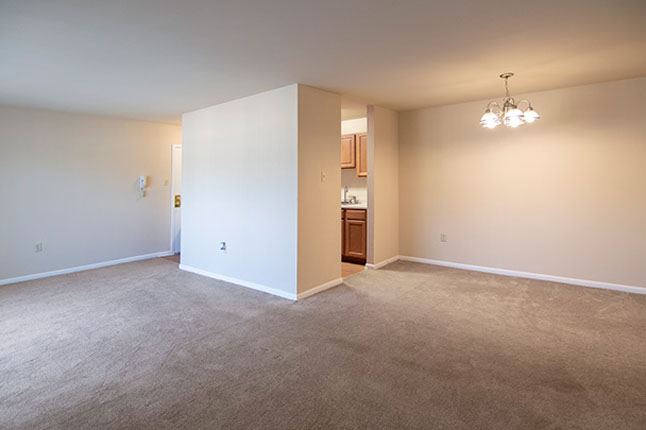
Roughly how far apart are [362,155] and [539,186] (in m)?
2.69

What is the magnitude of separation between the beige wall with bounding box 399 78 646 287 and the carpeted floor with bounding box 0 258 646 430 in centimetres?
60

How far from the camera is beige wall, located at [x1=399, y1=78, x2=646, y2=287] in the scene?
4.04 m

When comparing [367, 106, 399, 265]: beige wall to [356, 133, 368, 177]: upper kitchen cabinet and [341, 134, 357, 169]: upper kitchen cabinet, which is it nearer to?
[356, 133, 368, 177]: upper kitchen cabinet

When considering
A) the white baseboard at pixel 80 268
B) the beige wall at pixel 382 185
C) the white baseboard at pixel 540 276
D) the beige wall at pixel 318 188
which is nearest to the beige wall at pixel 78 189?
the white baseboard at pixel 80 268

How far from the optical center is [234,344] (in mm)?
2852

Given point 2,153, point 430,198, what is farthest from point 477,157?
point 2,153

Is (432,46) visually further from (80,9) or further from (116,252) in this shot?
(116,252)

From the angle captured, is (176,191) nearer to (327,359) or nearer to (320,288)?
(320,288)

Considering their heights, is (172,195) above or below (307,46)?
below

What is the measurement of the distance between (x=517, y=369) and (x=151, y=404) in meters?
2.44

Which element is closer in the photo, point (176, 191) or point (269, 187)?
point (269, 187)

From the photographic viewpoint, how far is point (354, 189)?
663 cm

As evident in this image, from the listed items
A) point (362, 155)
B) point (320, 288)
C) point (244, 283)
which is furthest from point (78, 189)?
point (362, 155)

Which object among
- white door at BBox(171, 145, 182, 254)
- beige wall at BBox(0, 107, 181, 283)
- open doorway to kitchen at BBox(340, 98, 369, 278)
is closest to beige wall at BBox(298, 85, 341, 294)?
open doorway to kitchen at BBox(340, 98, 369, 278)
